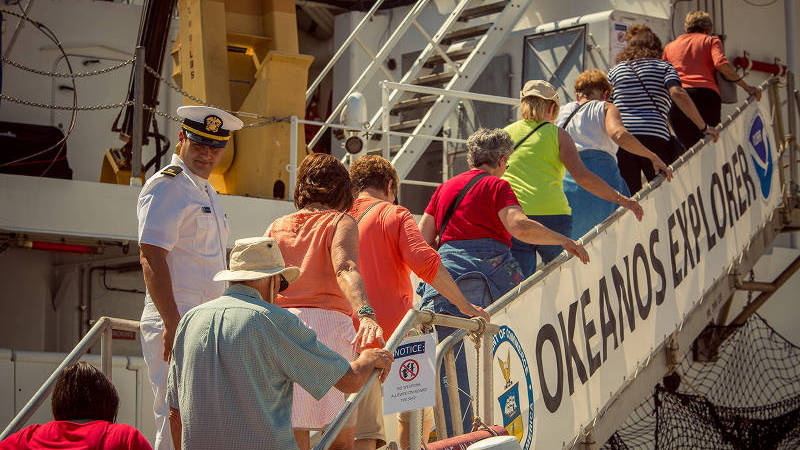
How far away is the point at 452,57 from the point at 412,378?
304 inches

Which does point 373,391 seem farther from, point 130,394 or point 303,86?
point 303,86

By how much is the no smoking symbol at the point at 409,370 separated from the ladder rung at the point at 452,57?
7451mm

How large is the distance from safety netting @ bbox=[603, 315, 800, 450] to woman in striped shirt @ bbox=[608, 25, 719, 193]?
2.56 m

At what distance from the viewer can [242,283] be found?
3523 millimetres

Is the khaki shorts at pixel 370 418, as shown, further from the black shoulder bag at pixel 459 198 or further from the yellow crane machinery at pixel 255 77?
the yellow crane machinery at pixel 255 77

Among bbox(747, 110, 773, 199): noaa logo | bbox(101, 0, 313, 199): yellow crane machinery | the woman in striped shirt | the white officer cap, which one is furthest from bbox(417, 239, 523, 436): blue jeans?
bbox(101, 0, 313, 199): yellow crane machinery

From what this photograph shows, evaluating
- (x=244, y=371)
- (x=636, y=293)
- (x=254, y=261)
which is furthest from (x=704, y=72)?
(x=244, y=371)

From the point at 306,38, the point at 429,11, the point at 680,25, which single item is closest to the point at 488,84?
the point at 429,11

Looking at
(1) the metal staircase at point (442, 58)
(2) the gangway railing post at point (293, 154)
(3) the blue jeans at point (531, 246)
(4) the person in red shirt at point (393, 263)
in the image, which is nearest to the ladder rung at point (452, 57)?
(1) the metal staircase at point (442, 58)

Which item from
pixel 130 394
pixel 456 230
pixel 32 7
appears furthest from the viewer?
pixel 32 7

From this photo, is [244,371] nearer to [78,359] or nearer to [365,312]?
[365,312]

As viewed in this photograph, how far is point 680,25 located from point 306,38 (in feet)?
16.0

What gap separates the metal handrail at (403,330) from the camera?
3.62m

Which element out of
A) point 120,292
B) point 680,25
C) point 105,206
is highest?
point 680,25
